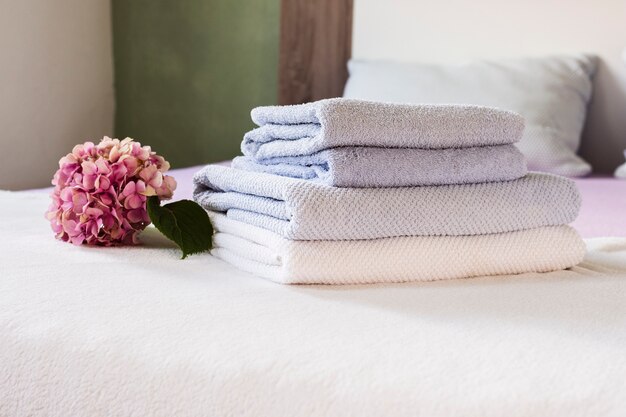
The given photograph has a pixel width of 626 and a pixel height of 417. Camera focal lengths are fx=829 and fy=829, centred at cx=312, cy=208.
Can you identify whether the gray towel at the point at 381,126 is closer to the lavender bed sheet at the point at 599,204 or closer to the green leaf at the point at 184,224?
the green leaf at the point at 184,224

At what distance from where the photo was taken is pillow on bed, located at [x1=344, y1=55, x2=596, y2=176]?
7.55ft

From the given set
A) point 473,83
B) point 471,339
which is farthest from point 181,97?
point 471,339

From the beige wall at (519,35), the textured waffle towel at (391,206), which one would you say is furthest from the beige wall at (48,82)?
the textured waffle towel at (391,206)

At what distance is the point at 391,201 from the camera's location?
2.94 feet

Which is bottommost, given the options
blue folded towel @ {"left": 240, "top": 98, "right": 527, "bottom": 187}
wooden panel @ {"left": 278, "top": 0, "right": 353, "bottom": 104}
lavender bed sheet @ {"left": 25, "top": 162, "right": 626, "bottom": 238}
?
lavender bed sheet @ {"left": 25, "top": 162, "right": 626, "bottom": 238}

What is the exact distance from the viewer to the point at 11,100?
104 inches

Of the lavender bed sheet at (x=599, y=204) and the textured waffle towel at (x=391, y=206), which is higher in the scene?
the textured waffle towel at (x=391, y=206)

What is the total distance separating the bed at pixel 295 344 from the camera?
1.98ft

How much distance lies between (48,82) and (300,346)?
2371mm

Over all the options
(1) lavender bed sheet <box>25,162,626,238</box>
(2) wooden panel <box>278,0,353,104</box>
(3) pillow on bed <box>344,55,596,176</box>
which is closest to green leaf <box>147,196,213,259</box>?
(1) lavender bed sheet <box>25,162,626,238</box>

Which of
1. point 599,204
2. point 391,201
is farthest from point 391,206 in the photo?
point 599,204

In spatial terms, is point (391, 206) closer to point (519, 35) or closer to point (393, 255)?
point (393, 255)

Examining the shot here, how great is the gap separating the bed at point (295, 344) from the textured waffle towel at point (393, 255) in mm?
16

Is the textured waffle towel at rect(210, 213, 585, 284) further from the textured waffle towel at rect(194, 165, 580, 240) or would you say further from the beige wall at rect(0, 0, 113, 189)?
the beige wall at rect(0, 0, 113, 189)
